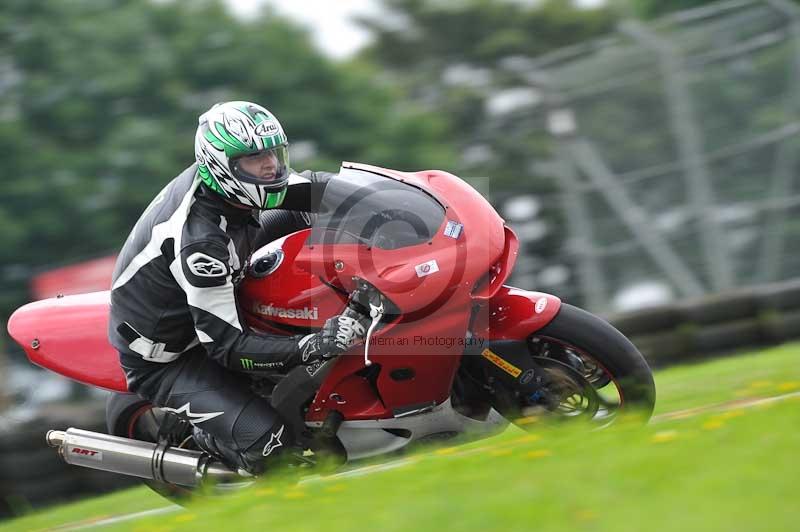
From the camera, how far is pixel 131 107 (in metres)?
15.7

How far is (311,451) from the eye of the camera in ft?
18.4

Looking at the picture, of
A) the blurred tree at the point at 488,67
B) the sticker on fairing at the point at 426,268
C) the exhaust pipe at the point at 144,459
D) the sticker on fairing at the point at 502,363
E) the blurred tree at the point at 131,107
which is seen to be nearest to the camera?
the sticker on fairing at the point at 426,268

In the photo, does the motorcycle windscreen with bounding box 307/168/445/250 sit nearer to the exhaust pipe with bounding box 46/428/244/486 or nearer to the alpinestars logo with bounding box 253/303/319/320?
the alpinestars logo with bounding box 253/303/319/320

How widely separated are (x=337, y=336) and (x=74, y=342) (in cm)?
152

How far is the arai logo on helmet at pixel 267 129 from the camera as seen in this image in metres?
5.06

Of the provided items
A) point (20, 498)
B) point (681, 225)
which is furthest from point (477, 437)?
point (681, 225)

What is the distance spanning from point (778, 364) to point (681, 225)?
306 cm

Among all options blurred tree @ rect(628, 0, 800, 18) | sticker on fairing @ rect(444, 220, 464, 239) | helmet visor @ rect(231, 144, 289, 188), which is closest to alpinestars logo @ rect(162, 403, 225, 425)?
helmet visor @ rect(231, 144, 289, 188)

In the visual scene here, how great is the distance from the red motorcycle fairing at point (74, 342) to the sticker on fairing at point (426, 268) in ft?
5.53

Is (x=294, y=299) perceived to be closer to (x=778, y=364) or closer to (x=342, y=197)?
(x=342, y=197)

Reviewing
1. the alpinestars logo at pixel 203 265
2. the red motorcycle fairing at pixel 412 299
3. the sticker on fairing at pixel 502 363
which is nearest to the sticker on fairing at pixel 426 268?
the red motorcycle fairing at pixel 412 299

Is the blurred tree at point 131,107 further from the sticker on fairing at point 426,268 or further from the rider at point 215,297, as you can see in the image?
the sticker on fairing at point 426,268

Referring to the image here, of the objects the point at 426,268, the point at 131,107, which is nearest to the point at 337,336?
the point at 426,268

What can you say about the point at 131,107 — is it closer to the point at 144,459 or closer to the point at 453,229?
the point at 144,459
